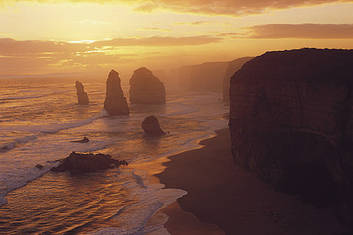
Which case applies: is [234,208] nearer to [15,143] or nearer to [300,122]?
[300,122]

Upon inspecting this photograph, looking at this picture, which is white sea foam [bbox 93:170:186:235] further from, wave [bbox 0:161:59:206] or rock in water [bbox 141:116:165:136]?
rock in water [bbox 141:116:165:136]

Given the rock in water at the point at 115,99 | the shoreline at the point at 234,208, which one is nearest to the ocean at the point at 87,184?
the shoreline at the point at 234,208

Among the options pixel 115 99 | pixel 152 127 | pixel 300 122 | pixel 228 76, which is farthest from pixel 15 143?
pixel 228 76

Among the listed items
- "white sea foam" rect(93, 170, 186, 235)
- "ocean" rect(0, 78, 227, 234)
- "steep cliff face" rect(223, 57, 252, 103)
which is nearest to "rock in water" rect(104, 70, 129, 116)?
"ocean" rect(0, 78, 227, 234)

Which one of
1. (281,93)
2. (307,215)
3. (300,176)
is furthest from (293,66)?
(307,215)

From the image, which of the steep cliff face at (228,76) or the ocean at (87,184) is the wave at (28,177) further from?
the steep cliff face at (228,76)

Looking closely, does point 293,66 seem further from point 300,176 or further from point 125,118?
point 125,118
